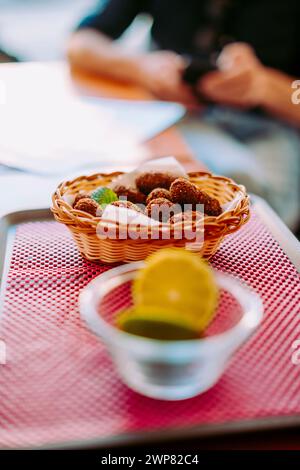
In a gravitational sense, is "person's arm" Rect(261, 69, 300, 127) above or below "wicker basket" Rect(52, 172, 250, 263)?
below

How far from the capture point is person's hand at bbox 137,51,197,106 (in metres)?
1.59

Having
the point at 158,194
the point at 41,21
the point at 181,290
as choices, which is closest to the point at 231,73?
the point at 158,194

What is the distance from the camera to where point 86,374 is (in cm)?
53

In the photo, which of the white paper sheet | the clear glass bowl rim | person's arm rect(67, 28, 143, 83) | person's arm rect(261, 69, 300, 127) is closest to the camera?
the clear glass bowl rim

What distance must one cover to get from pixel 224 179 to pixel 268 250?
0.43ft

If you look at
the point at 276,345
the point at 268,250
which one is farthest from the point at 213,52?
the point at 276,345

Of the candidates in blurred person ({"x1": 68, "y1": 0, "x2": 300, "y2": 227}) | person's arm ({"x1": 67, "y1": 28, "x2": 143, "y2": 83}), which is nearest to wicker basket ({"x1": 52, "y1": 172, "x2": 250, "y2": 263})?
blurred person ({"x1": 68, "y1": 0, "x2": 300, "y2": 227})

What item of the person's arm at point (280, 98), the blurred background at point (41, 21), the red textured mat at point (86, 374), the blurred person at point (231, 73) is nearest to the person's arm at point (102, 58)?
the blurred person at point (231, 73)

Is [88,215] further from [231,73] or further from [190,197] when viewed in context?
[231,73]

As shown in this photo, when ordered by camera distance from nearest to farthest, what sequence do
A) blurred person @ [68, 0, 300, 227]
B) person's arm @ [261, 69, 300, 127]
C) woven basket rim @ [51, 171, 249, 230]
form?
1. woven basket rim @ [51, 171, 249, 230]
2. blurred person @ [68, 0, 300, 227]
3. person's arm @ [261, 69, 300, 127]

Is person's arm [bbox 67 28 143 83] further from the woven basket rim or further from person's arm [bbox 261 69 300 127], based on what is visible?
the woven basket rim

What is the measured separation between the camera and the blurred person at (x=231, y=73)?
1448 millimetres

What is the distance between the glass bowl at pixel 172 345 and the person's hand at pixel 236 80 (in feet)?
3.49

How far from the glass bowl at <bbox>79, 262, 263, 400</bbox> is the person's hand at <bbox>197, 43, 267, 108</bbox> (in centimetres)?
106
